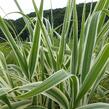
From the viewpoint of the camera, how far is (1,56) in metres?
1.74

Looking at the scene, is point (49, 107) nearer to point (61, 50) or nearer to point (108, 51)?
point (61, 50)

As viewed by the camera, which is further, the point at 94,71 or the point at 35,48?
the point at 35,48

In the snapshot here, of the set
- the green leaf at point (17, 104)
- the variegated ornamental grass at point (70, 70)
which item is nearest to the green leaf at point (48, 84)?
the variegated ornamental grass at point (70, 70)

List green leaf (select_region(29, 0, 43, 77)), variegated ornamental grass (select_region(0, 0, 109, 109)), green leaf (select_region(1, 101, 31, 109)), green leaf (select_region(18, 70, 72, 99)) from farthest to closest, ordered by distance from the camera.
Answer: green leaf (select_region(29, 0, 43, 77)), green leaf (select_region(1, 101, 31, 109)), variegated ornamental grass (select_region(0, 0, 109, 109)), green leaf (select_region(18, 70, 72, 99))

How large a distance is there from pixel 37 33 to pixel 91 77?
1.19ft

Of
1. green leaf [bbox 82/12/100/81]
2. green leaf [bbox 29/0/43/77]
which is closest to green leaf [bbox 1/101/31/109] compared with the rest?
green leaf [bbox 29/0/43/77]

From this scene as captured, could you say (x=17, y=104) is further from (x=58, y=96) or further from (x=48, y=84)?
(x=48, y=84)

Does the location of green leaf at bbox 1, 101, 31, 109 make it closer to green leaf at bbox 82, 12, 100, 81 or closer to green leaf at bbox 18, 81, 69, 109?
green leaf at bbox 18, 81, 69, 109

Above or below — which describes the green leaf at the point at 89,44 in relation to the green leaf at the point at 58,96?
above

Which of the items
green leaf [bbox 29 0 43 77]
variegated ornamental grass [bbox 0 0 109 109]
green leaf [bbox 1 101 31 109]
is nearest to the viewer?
variegated ornamental grass [bbox 0 0 109 109]

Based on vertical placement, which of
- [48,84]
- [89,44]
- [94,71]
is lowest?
[48,84]

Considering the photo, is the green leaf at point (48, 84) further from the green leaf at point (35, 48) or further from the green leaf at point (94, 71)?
the green leaf at point (35, 48)

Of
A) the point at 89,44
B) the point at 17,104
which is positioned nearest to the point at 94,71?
the point at 89,44

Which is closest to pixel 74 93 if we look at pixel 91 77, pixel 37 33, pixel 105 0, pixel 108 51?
pixel 91 77
